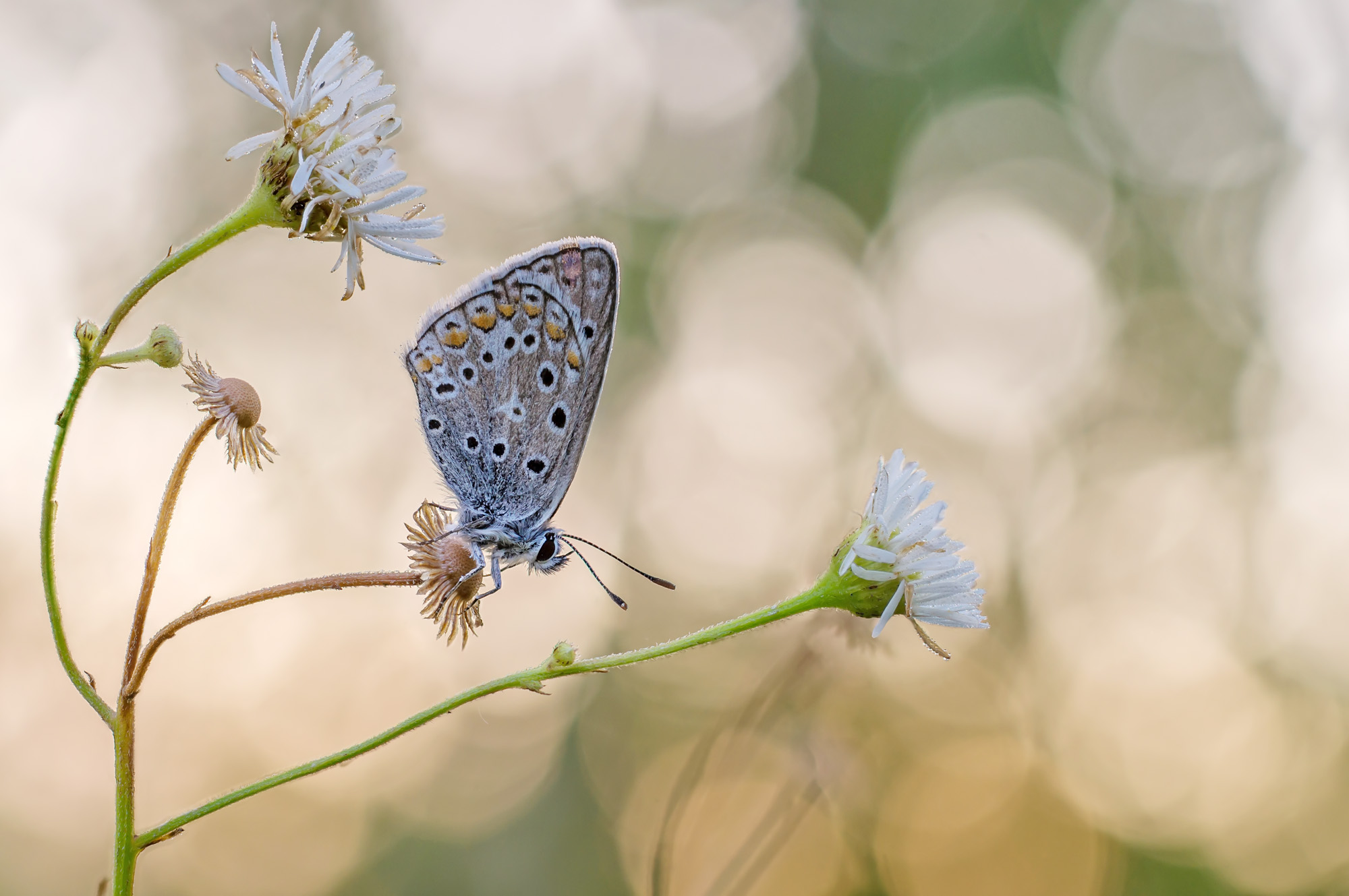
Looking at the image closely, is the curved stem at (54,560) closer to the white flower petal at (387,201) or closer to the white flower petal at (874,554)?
the white flower petal at (387,201)

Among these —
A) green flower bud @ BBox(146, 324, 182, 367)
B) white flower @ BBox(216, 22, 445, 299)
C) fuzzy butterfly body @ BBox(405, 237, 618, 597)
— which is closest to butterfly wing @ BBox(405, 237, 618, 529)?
fuzzy butterfly body @ BBox(405, 237, 618, 597)

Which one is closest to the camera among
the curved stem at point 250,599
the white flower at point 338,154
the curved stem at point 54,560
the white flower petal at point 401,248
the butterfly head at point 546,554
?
the curved stem at point 54,560

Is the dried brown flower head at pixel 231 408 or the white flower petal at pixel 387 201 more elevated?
the white flower petal at pixel 387 201

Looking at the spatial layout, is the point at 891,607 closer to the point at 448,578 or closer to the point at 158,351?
the point at 448,578

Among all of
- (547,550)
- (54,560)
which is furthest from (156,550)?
(547,550)

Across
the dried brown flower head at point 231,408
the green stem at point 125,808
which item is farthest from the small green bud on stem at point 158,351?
the green stem at point 125,808

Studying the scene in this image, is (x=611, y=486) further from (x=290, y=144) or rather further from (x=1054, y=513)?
(x=290, y=144)

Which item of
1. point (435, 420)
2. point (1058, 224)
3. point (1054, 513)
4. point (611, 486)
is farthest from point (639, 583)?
point (435, 420)
